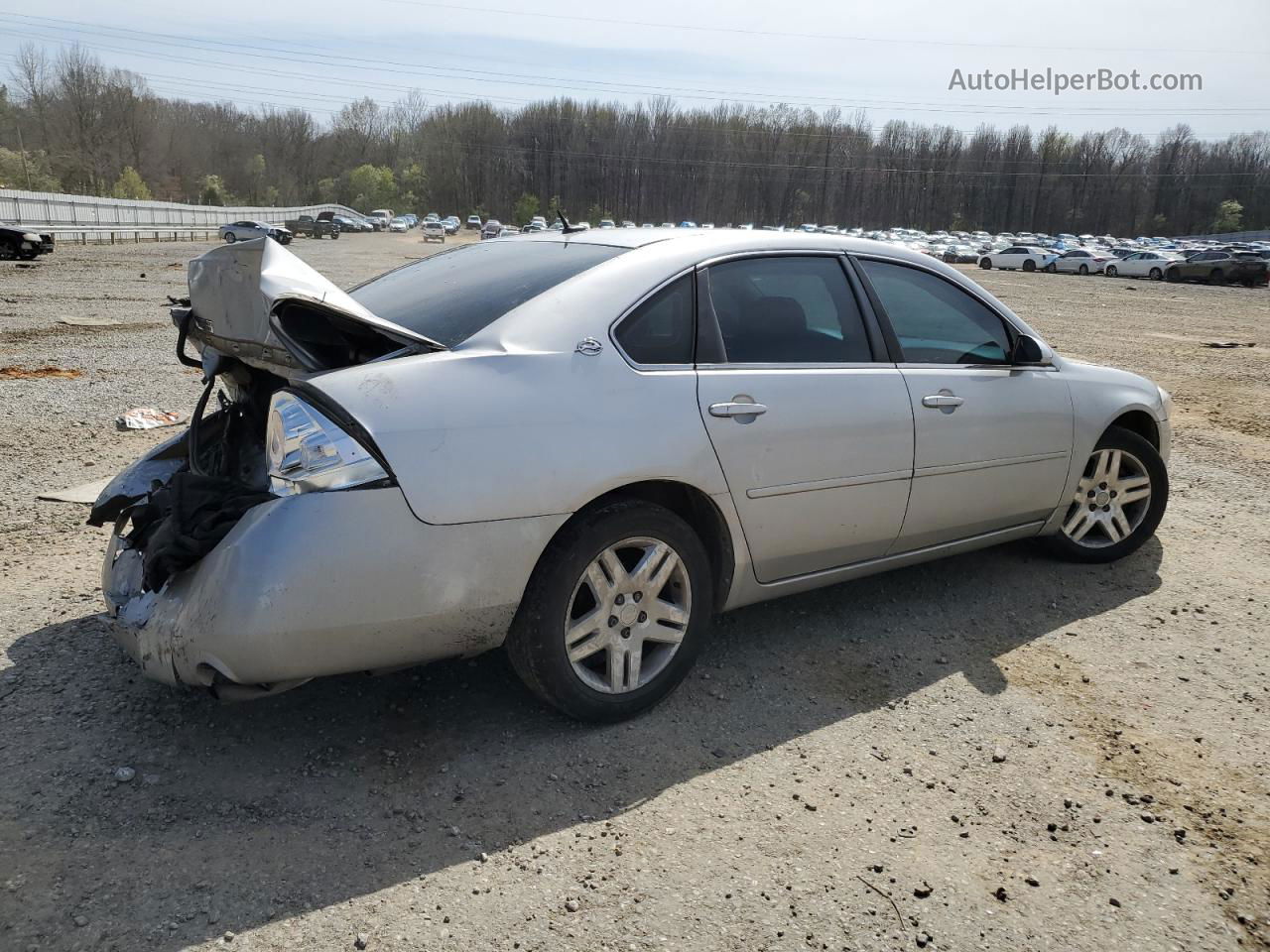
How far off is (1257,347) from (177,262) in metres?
28.4

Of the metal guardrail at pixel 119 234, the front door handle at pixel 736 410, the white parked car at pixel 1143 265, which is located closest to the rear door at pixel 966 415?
the front door handle at pixel 736 410

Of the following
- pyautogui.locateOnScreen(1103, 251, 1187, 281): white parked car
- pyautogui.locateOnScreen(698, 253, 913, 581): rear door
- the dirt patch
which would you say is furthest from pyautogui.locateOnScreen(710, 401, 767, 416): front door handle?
pyautogui.locateOnScreen(1103, 251, 1187, 281): white parked car

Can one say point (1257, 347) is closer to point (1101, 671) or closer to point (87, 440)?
point (1101, 671)

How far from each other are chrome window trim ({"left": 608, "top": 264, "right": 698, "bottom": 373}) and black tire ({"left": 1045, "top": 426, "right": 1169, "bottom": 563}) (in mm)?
2540

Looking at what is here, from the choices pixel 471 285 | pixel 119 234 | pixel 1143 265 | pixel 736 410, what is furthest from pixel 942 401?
pixel 1143 265

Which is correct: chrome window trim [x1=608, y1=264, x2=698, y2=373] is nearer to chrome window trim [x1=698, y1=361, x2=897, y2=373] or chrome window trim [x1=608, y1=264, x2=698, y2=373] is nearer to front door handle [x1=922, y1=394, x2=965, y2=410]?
chrome window trim [x1=698, y1=361, x2=897, y2=373]

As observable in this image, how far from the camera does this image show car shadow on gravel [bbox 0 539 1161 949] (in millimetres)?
2414

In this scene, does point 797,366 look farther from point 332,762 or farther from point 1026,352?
point 332,762

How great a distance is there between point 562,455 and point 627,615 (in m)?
0.62

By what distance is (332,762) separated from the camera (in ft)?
9.82

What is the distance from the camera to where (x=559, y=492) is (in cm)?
291

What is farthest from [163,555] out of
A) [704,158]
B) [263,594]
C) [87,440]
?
[704,158]

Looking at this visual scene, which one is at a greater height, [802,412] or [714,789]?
[802,412]

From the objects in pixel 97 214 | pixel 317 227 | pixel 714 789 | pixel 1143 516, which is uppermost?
pixel 317 227
